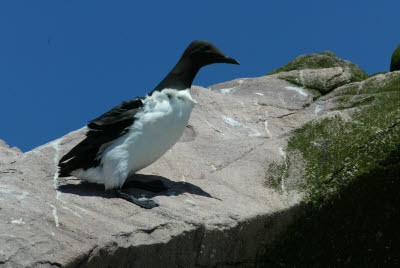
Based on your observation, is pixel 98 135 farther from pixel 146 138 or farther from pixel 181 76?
pixel 181 76

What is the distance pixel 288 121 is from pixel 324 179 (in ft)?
14.5

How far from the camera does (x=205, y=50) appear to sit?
6531 millimetres

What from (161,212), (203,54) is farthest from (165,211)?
(203,54)

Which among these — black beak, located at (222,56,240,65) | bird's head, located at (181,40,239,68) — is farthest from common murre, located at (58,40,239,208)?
black beak, located at (222,56,240,65)

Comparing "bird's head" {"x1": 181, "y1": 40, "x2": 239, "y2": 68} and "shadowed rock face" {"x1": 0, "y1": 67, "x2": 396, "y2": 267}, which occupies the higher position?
"bird's head" {"x1": 181, "y1": 40, "x2": 239, "y2": 68}

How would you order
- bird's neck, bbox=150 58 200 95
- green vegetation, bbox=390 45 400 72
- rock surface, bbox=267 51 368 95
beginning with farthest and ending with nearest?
green vegetation, bbox=390 45 400 72, rock surface, bbox=267 51 368 95, bird's neck, bbox=150 58 200 95

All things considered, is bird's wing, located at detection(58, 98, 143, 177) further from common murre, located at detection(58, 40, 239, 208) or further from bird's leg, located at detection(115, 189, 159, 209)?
bird's leg, located at detection(115, 189, 159, 209)

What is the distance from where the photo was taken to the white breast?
235 inches

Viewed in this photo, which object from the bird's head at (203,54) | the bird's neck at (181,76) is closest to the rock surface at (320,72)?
the bird's head at (203,54)

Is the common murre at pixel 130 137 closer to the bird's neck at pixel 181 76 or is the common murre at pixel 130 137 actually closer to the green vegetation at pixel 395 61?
the bird's neck at pixel 181 76

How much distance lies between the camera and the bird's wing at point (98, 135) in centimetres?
604

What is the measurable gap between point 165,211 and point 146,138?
977mm

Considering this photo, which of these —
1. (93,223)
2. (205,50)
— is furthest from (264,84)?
(93,223)

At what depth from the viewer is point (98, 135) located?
6.12 m
